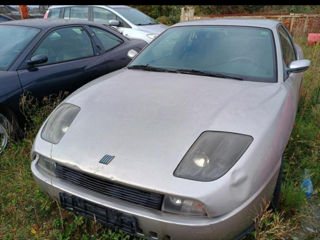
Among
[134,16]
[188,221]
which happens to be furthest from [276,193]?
[134,16]

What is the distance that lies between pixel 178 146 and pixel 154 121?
30 centimetres

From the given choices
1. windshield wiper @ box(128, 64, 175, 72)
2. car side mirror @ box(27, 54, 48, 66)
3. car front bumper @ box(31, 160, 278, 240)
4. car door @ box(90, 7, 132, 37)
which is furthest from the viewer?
car door @ box(90, 7, 132, 37)

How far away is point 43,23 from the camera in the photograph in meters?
3.81

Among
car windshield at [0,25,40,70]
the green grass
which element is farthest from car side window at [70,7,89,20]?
the green grass

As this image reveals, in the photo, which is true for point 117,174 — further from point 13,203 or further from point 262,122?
point 13,203

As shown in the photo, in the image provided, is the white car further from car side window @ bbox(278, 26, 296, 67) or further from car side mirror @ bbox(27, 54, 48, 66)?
car side window @ bbox(278, 26, 296, 67)

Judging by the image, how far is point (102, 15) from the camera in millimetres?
8008

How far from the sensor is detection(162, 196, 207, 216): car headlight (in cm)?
159

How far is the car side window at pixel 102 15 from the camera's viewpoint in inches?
310

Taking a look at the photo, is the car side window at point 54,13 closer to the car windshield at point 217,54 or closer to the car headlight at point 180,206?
the car windshield at point 217,54

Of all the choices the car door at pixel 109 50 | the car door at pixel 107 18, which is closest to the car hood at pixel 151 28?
the car door at pixel 107 18

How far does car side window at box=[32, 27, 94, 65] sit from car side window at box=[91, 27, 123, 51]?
0.74 feet

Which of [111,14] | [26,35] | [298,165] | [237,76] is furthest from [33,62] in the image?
[111,14]

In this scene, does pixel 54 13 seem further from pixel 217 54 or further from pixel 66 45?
pixel 217 54
